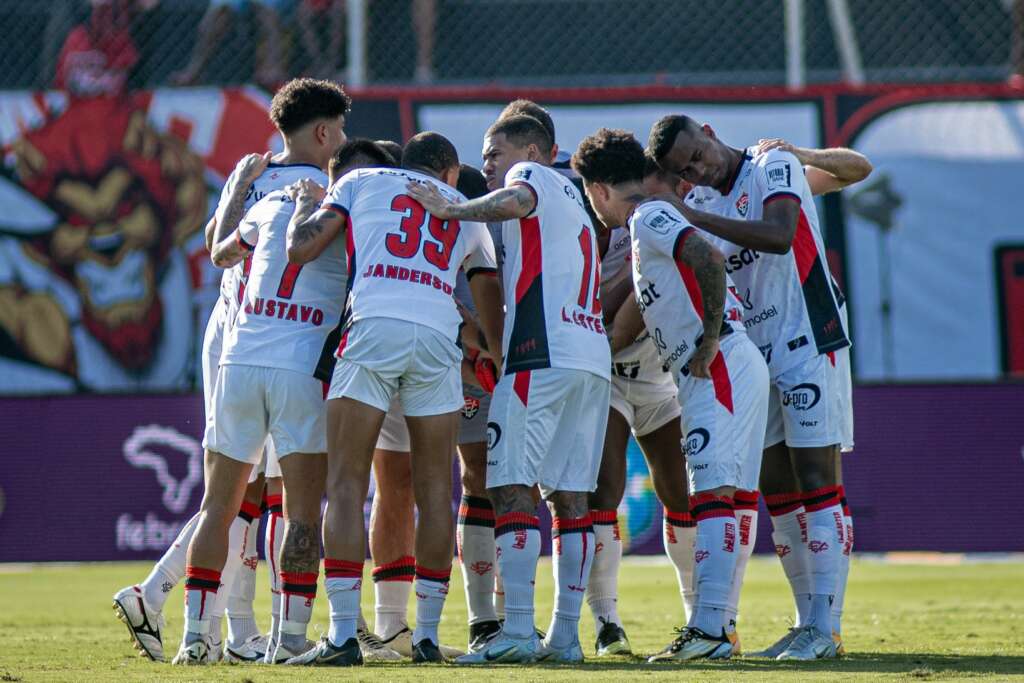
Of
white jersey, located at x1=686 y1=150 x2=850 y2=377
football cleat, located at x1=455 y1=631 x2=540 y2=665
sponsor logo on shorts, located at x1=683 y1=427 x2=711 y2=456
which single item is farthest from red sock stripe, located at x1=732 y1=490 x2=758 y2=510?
football cleat, located at x1=455 y1=631 x2=540 y2=665

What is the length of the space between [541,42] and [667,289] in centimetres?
885

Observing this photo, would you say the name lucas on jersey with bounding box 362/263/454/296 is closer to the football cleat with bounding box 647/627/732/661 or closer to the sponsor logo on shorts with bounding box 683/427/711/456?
the sponsor logo on shorts with bounding box 683/427/711/456

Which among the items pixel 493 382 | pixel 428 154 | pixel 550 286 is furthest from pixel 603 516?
pixel 428 154

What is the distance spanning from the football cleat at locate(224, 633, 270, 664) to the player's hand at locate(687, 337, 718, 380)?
225 cm

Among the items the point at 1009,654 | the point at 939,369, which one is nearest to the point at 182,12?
the point at 939,369

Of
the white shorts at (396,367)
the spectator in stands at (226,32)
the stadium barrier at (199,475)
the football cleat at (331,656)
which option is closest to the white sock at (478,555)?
the white shorts at (396,367)

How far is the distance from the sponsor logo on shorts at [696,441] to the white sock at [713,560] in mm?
189

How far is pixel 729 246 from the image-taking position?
681cm

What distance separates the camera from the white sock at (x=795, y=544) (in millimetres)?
6633

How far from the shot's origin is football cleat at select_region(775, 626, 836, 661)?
6168mm

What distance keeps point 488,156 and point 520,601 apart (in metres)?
2.00

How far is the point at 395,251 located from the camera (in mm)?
6000

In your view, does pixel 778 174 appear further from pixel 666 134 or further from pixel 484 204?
pixel 484 204

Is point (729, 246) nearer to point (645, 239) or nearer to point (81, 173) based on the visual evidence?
point (645, 239)
